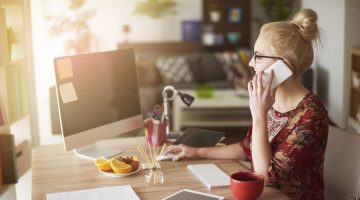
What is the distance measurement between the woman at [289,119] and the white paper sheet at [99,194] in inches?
17.6

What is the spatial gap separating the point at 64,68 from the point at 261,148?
0.81 meters

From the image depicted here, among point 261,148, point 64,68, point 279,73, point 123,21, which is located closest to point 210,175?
point 261,148

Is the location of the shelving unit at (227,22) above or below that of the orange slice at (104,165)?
above

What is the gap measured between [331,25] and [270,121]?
11.6 ft

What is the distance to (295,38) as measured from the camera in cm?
169

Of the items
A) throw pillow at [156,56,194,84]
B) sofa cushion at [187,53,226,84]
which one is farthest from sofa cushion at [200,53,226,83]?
throw pillow at [156,56,194,84]

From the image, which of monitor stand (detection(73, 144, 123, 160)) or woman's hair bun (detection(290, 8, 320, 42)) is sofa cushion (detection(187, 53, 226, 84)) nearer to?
monitor stand (detection(73, 144, 123, 160))

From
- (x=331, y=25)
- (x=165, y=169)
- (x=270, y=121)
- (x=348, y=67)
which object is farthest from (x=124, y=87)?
(x=331, y=25)

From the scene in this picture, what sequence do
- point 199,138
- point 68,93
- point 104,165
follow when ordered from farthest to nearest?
point 199,138
point 68,93
point 104,165

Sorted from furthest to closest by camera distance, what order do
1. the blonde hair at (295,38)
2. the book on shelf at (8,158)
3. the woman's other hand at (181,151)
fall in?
the book on shelf at (8,158), the woman's other hand at (181,151), the blonde hair at (295,38)

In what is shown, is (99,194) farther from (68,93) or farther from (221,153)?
(221,153)

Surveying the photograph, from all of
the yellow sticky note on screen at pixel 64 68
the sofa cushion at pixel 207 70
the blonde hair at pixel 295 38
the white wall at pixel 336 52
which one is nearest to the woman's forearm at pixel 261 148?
the blonde hair at pixel 295 38

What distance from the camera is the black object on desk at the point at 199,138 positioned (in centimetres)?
210

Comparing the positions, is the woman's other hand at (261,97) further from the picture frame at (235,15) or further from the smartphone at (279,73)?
the picture frame at (235,15)
